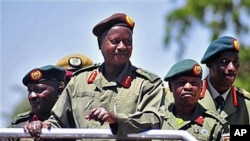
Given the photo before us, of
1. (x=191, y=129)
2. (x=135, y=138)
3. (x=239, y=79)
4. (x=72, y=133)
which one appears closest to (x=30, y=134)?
(x=72, y=133)

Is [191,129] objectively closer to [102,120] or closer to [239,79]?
[102,120]

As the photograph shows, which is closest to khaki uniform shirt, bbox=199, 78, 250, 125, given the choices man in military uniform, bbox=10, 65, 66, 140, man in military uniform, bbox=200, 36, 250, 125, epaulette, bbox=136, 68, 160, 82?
man in military uniform, bbox=200, 36, 250, 125

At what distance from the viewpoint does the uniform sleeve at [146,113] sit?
6.08m

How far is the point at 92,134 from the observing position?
5.95 metres

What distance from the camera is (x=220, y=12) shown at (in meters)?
21.2

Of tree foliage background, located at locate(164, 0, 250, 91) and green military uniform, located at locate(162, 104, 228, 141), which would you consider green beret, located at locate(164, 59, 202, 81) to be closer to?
green military uniform, located at locate(162, 104, 228, 141)

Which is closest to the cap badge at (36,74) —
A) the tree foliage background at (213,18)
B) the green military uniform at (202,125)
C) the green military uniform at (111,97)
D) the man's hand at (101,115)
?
the green military uniform at (111,97)

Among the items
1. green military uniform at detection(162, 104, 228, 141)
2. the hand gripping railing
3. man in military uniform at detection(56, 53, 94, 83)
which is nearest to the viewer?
the hand gripping railing

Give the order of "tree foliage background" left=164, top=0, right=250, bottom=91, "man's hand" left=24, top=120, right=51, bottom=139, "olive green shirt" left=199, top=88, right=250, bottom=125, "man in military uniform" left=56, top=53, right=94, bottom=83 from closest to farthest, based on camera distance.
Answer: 1. "man's hand" left=24, top=120, right=51, bottom=139
2. "olive green shirt" left=199, top=88, right=250, bottom=125
3. "man in military uniform" left=56, top=53, right=94, bottom=83
4. "tree foliage background" left=164, top=0, right=250, bottom=91

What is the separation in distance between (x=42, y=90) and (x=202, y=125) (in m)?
1.33

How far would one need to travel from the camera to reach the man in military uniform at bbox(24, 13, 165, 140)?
21.1 ft

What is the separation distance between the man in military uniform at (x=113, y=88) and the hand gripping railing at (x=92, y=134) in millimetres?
312

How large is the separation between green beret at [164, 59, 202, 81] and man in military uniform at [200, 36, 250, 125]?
0.87 feet

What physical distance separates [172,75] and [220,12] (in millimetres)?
14255
